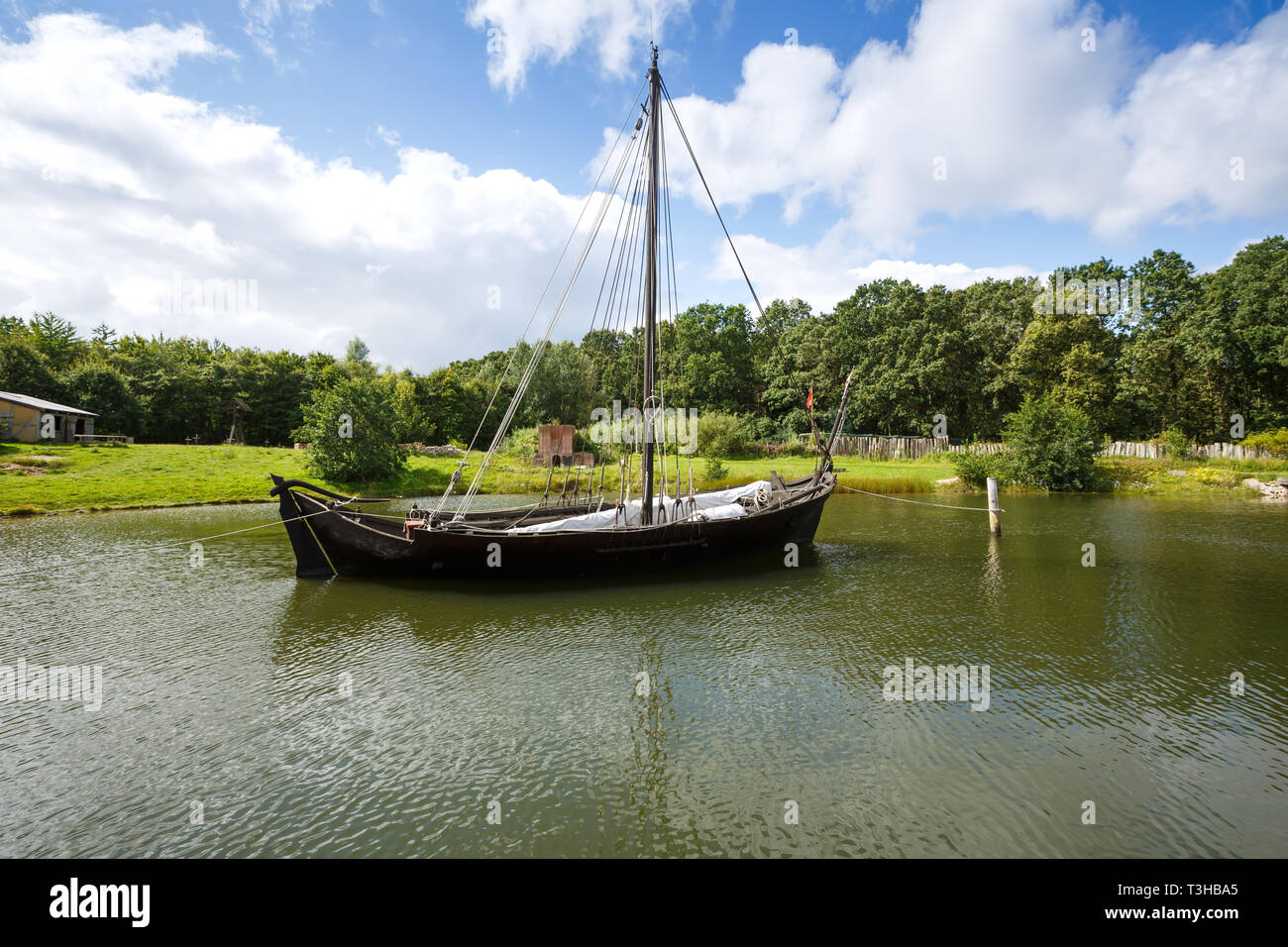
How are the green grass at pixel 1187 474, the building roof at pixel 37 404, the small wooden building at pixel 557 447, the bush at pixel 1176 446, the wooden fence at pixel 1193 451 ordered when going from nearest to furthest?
the green grass at pixel 1187 474, the building roof at pixel 37 404, the wooden fence at pixel 1193 451, the bush at pixel 1176 446, the small wooden building at pixel 557 447

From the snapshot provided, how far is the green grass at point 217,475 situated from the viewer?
2464 cm

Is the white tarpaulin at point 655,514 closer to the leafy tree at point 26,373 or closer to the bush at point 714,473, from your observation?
the bush at point 714,473

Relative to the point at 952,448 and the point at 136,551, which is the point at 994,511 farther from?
the point at 952,448

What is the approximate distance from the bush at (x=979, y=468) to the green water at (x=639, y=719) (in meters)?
20.7

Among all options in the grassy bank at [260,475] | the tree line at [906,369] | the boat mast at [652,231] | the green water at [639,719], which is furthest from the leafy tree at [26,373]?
the boat mast at [652,231]

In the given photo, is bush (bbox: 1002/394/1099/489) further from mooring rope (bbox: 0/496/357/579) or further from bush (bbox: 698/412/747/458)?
mooring rope (bbox: 0/496/357/579)

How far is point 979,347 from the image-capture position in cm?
5209

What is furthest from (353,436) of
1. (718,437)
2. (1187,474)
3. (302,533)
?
(1187,474)

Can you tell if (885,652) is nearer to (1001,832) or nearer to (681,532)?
(1001,832)

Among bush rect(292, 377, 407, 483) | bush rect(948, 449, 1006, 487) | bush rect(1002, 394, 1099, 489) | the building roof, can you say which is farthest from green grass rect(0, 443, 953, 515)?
the building roof

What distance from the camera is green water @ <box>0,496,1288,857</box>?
533 centimetres

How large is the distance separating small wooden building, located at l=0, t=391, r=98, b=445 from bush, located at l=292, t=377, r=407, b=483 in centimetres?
1907
